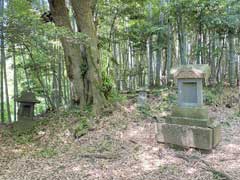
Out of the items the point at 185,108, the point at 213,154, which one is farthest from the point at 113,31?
the point at 213,154

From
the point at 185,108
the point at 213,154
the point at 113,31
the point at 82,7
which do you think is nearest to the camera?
the point at 213,154

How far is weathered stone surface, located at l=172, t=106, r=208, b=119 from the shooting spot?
4027 mm

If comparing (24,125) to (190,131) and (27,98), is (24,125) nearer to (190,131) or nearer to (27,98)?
(27,98)

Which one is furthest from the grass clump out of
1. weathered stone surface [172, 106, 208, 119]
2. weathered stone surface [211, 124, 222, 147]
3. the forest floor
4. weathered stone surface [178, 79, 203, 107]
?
weathered stone surface [211, 124, 222, 147]

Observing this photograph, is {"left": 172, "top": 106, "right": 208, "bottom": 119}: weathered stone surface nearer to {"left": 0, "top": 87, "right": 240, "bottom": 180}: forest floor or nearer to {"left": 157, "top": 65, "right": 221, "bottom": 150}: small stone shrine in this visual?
{"left": 157, "top": 65, "right": 221, "bottom": 150}: small stone shrine

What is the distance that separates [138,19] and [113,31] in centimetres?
123

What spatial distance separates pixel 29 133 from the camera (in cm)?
557

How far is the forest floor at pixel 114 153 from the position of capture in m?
3.38

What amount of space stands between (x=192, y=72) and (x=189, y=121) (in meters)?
0.81

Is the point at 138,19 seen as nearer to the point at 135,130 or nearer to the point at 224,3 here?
the point at 224,3

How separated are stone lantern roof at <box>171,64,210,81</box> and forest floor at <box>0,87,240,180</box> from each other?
1.20 meters

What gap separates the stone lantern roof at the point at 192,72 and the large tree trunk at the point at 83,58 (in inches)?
99.5

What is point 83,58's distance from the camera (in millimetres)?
6379

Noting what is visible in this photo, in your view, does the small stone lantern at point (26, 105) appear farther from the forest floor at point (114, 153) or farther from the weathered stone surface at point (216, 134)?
the weathered stone surface at point (216, 134)
